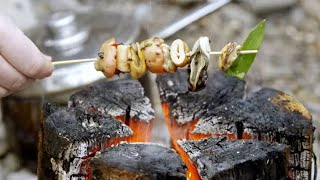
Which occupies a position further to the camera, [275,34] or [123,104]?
[275,34]

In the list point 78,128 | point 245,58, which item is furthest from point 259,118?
point 78,128

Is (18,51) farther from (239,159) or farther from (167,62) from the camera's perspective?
(239,159)

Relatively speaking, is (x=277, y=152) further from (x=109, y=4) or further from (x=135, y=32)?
(x=109, y=4)

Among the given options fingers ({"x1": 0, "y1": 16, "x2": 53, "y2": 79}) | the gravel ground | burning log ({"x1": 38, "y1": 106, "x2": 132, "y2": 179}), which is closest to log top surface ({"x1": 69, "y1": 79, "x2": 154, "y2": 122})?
burning log ({"x1": 38, "y1": 106, "x2": 132, "y2": 179})

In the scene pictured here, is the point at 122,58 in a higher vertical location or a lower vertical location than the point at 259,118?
higher

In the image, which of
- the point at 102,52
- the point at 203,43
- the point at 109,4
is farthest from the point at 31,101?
the point at 109,4

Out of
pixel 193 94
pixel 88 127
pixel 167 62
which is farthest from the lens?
pixel 193 94
